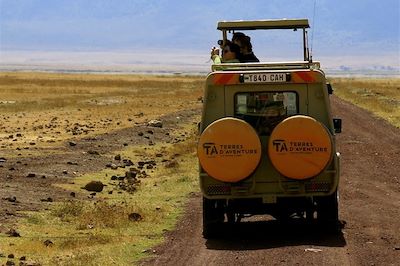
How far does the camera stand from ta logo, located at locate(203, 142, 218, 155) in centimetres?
1203

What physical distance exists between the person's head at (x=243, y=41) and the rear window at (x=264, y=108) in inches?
69.2

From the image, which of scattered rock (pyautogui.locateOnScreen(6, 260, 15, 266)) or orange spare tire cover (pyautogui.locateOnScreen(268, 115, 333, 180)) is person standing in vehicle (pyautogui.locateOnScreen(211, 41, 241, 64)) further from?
scattered rock (pyautogui.locateOnScreen(6, 260, 15, 266))

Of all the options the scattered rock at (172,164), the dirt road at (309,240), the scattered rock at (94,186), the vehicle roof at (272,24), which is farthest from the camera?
the scattered rock at (172,164)

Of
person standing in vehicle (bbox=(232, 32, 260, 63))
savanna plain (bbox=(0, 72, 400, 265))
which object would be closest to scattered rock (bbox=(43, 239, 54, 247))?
savanna plain (bbox=(0, 72, 400, 265))

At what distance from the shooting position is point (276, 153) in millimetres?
11992

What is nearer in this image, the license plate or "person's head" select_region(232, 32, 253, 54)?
the license plate

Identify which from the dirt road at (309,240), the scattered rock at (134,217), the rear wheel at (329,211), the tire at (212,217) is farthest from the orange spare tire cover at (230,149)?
the scattered rock at (134,217)

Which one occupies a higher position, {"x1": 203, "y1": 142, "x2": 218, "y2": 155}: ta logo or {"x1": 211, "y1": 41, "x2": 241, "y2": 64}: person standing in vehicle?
{"x1": 211, "y1": 41, "x2": 241, "y2": 64}: person standing in vehicle

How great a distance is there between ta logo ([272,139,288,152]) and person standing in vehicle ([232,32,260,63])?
8.79 feet

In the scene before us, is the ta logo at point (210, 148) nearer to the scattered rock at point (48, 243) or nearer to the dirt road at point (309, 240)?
the dirt road at point (309, 240)

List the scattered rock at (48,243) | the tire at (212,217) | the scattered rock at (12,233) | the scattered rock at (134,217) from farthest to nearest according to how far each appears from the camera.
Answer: the scattered rock at (134,217)
the scattered rock at (12,233)
the tire at (212,217)
the scattered rock at (48,243)

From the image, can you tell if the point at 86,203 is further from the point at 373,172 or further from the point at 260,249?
the point at 373,172

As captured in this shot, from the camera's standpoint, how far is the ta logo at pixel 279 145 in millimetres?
11930

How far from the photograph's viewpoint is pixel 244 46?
14258 mm
